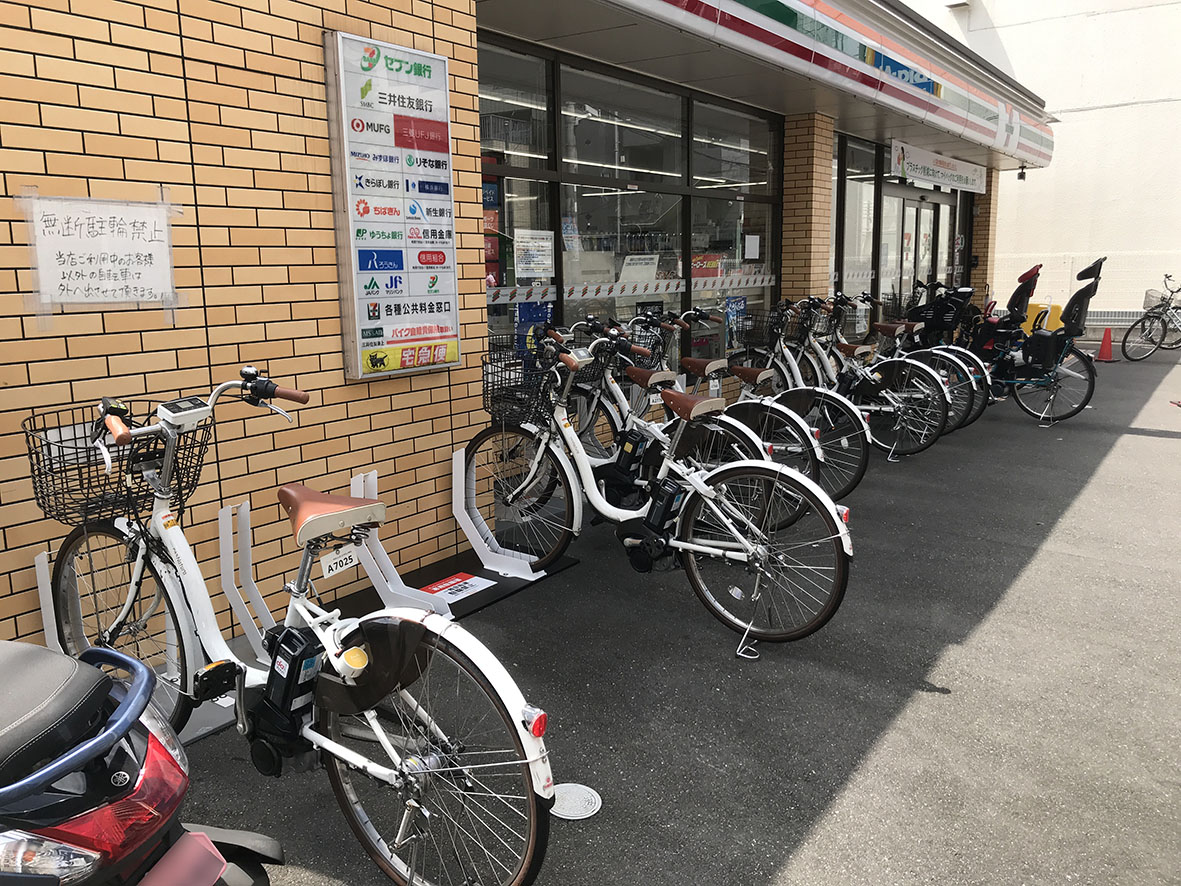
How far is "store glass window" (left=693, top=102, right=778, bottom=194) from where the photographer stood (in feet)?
26.2

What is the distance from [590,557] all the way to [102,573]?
2583mm

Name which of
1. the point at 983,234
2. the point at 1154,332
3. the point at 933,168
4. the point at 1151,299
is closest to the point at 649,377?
the point at 933,168

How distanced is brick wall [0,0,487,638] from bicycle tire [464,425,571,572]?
0.67 ft

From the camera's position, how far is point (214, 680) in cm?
247

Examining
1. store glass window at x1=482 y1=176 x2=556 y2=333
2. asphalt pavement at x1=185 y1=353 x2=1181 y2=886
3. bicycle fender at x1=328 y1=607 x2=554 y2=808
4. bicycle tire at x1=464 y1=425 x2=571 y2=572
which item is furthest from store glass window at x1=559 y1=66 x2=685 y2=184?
bicycle fender at x1=328 y1=607 x2=554 y2=808

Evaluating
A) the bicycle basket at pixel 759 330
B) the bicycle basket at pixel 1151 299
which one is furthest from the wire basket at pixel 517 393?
the bicycle basket at pixel 1151 299

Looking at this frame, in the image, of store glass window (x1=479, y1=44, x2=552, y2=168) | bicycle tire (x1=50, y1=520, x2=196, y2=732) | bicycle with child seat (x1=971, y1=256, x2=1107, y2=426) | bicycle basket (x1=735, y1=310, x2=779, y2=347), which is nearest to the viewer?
bicycle tire (x1=50, y1=520, x2=196, y2=732)

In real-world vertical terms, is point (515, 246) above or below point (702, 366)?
above

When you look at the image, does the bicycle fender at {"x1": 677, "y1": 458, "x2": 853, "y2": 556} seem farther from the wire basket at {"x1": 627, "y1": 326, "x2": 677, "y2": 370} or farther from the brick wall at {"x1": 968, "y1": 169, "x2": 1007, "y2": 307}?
the brick wall at {"x1": 968, "y1": 169, "x2": 1007, "y2": 307}

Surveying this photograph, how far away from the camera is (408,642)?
214 cm

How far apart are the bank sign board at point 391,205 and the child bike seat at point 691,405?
120 centimetres

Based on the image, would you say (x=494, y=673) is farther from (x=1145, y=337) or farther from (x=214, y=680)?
(x=1145, y=337)

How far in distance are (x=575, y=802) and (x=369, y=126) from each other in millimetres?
3017

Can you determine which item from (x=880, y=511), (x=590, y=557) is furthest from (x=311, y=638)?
(x=880, y=511)
